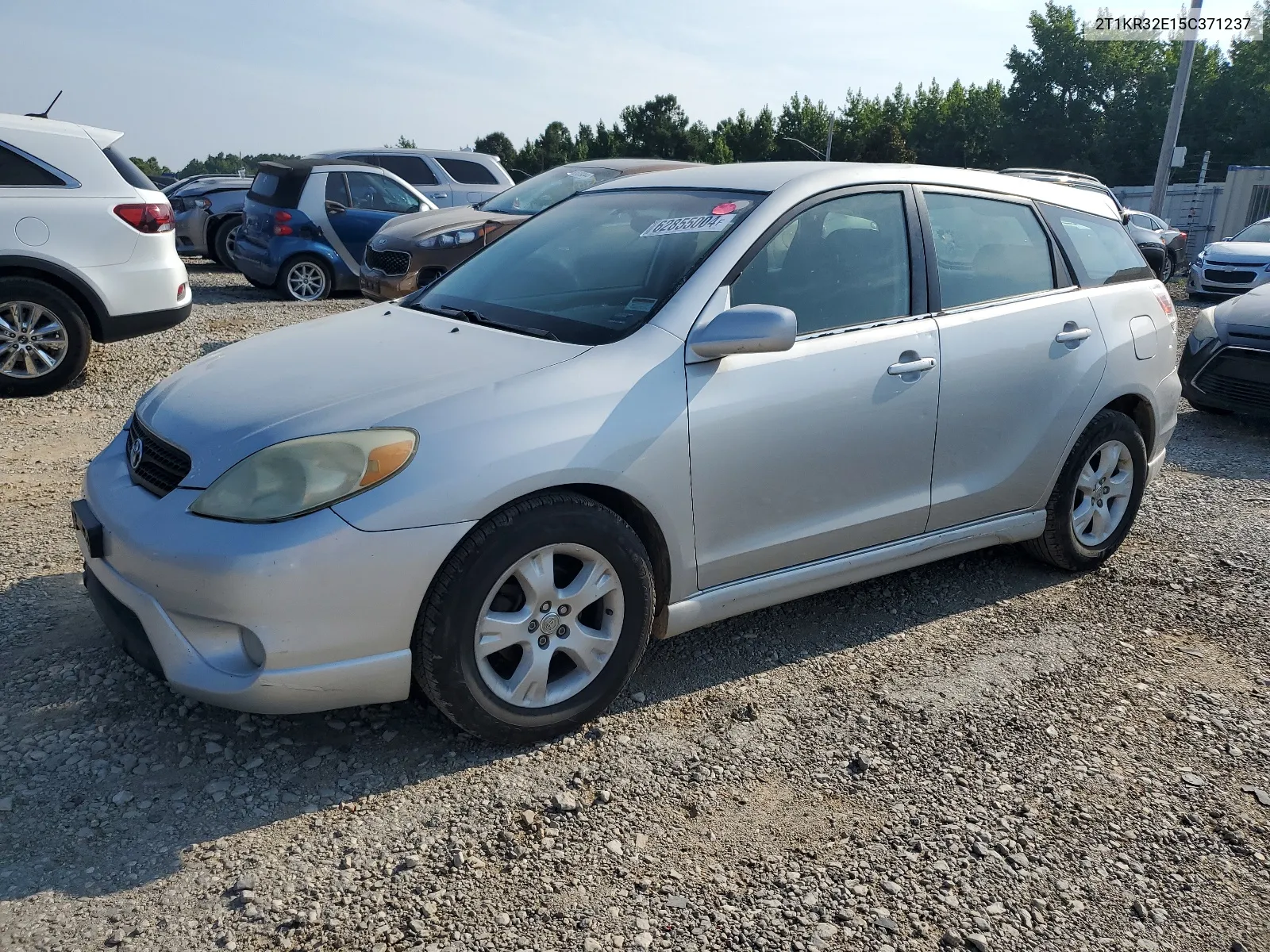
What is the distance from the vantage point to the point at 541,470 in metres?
2.93

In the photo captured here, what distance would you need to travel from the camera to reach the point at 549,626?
305 centimetres

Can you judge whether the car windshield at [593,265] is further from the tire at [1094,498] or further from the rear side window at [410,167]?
the rear side window at [410,167]

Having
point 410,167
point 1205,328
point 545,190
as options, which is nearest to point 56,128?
point 545,190

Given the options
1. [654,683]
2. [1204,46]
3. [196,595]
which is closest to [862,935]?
[654,683]

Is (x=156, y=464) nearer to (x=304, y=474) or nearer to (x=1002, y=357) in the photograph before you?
(x=304, y=474)

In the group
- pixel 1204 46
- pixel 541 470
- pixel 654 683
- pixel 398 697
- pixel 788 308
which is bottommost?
pixel 654 683

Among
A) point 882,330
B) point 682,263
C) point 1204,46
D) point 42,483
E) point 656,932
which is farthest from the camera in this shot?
point 1204,46

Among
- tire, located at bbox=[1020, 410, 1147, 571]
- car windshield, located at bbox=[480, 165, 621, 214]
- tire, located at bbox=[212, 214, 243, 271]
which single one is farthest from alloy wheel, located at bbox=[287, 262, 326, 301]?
tire, located at bbox=[1020, 410, 1147, 571]

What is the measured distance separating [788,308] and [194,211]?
49.3 ft

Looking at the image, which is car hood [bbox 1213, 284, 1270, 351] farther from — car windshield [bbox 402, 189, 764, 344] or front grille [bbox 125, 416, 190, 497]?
front grille [bbox 125, 416, 190, 497]

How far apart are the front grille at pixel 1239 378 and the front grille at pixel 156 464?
24.2ft

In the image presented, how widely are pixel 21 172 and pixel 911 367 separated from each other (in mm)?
6316

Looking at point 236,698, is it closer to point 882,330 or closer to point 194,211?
point 882,330

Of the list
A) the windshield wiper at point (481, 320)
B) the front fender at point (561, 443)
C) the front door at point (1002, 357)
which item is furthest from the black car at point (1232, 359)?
the windshield wiper at point (481, 320)
